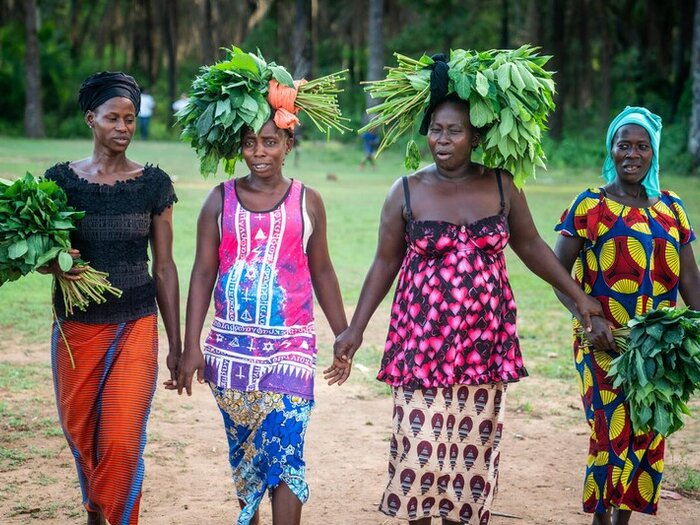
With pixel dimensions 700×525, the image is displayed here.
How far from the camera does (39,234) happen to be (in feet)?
13.6

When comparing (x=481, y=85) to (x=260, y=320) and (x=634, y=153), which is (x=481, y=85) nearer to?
(x=634, y=153)

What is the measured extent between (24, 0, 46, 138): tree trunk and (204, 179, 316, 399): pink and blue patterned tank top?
3225 centimetres

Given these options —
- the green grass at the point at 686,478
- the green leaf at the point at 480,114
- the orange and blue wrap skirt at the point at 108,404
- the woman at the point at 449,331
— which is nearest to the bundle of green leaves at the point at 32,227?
Result: the orange and blue wrap skirt at the point at 108,404

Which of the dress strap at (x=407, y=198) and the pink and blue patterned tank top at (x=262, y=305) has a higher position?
the dress strap at (x=407, y=198)

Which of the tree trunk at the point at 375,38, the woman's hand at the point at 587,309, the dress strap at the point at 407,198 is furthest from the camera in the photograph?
the tree trunk at the point at 375,38

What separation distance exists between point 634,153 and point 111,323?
8.10ft

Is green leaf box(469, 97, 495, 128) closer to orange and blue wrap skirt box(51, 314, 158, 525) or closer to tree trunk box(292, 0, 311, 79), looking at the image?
orange and blue wrap skirt box(51, 314, 158, 525)

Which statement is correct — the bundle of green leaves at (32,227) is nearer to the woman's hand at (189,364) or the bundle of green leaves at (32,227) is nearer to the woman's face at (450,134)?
the woman's hand at (189,364)

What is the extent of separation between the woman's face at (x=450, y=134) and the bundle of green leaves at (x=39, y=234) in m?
1.49

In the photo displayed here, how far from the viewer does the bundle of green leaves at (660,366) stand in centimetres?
445

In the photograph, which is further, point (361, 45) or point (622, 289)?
point (361, 45)

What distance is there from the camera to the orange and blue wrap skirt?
437 centimetres

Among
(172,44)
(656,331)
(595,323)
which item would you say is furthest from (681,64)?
(656,331)

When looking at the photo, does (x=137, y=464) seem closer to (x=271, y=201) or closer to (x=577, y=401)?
(x=271, y=201)
